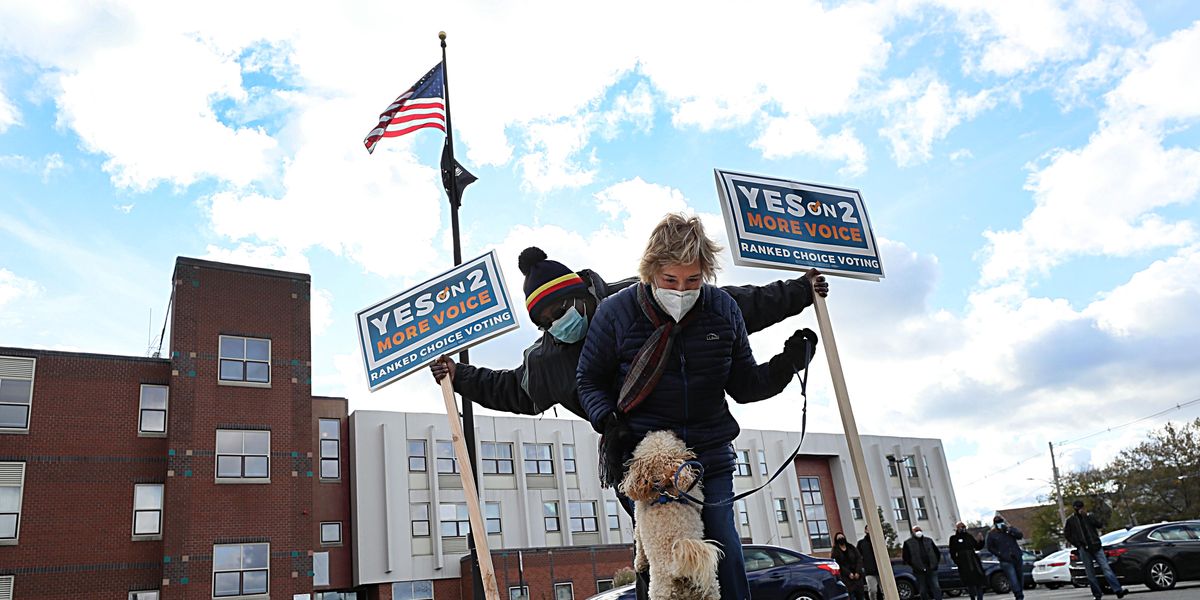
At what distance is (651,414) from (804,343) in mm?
784

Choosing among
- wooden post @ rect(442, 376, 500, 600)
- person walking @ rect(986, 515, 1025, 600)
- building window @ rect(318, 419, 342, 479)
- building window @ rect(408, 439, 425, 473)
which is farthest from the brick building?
wooden post @ rect(442, 376, 500, 600)

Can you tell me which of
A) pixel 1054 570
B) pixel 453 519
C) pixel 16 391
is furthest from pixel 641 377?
pixel 453 519

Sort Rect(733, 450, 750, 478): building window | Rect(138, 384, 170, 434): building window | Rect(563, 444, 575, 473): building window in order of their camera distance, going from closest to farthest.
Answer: Rect(138, 384, 170, 434): building window < Rect(563, 444, 575, 473): building window < Rect(733, 450, 750, 478): building window

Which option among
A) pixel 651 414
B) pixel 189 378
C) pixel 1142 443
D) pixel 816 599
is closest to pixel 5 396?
pixel 189 378

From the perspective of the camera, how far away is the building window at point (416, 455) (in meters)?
38.0

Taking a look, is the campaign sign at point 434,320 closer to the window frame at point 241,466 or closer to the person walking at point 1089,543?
the person walking at point 1089,543

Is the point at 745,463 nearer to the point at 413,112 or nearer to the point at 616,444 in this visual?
the point at 413,112

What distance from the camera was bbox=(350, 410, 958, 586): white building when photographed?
36.2 meters

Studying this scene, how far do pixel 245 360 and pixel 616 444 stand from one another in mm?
27874

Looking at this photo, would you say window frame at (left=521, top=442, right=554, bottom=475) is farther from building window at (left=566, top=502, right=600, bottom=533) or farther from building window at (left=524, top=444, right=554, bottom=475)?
building window at (left=566, top=502, right=600, bottom=533)

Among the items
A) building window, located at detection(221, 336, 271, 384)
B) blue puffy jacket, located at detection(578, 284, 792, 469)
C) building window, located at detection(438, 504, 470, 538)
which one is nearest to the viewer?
blue puffy jacket, located at detection(578, 284, 792, 469)

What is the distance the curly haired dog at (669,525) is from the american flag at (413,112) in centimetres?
1076

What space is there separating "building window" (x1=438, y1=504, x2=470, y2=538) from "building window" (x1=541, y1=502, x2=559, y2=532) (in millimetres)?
4051

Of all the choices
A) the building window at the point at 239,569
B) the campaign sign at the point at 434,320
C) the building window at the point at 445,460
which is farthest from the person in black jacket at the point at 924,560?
the building window at the point at 445,460
